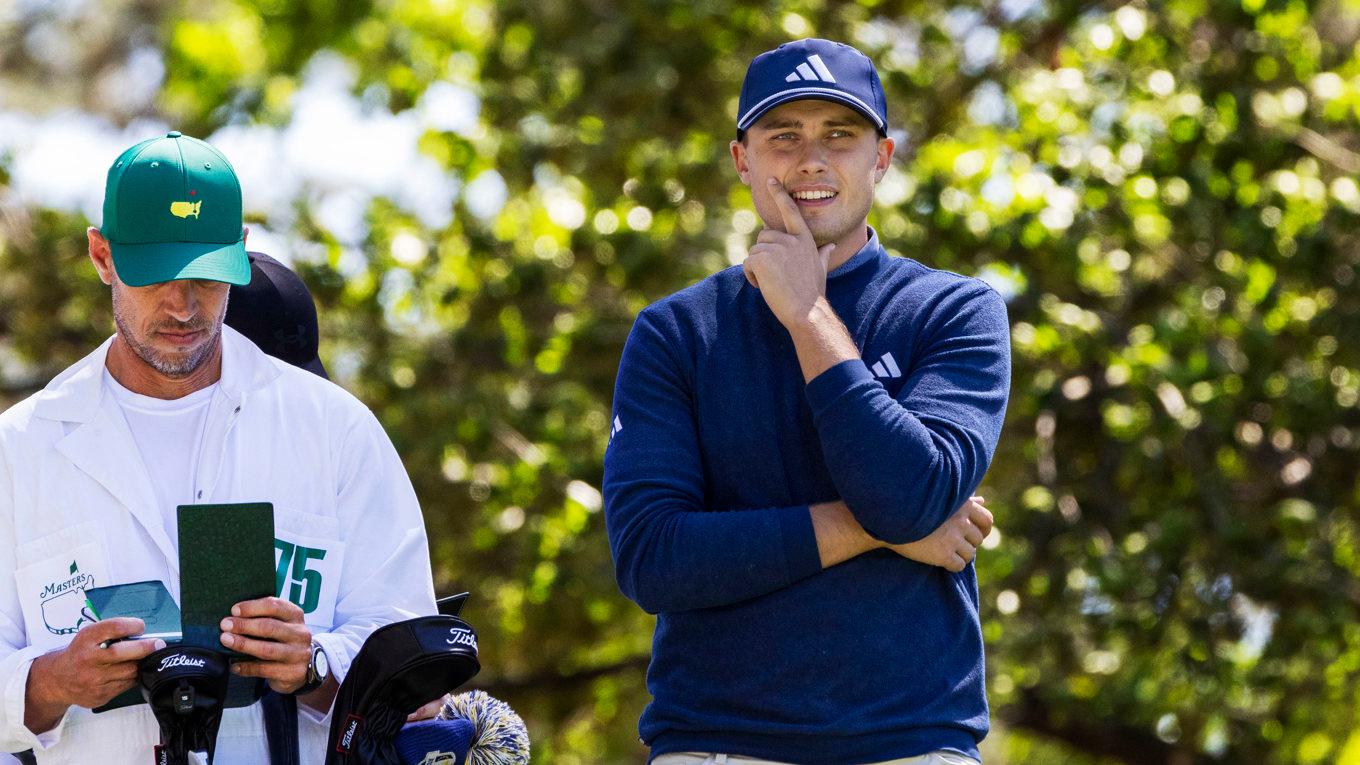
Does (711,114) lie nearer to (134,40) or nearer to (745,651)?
(745,651)

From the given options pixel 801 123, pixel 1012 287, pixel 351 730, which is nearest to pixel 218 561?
pixel 351 730

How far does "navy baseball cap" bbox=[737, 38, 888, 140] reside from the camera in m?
3.30

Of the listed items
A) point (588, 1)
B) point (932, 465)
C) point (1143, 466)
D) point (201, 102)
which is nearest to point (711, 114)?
point (588, 1)

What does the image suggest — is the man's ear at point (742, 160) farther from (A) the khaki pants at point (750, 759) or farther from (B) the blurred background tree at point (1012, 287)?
(B) the blurred background tree at point (1012, 287)

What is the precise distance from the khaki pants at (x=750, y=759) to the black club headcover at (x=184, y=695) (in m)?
0.79

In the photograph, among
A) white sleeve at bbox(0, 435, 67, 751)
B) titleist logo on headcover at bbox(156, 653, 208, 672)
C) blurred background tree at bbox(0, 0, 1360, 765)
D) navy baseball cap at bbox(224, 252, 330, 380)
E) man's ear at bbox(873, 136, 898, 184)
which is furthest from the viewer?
blurred background tree at bbox(0, 0, 1360, 765)

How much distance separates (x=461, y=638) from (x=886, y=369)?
2.97ft

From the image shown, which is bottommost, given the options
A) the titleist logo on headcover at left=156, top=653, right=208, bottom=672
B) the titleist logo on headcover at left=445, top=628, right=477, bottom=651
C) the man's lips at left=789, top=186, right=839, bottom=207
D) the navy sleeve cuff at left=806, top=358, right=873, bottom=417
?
the titleist logo on headcover at left=445, top=628, right=477, bottom=651

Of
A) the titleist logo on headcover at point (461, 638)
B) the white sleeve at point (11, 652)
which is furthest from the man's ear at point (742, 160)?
the white sleeve at point (11, 652)

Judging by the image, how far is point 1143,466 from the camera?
7945 mm

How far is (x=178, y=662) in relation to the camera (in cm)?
293

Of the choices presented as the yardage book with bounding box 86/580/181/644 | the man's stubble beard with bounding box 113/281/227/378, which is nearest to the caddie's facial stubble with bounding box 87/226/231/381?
the man's stubble beard with bounding box 113/281/227/378

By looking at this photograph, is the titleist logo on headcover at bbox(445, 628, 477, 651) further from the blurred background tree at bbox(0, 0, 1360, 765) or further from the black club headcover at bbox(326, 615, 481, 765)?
the blurred background tree at bbox(0, 0, 1360, 765)

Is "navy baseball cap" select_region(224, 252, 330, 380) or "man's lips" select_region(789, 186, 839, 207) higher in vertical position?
"man's lips" select_region(789, 186, 839, 207)
